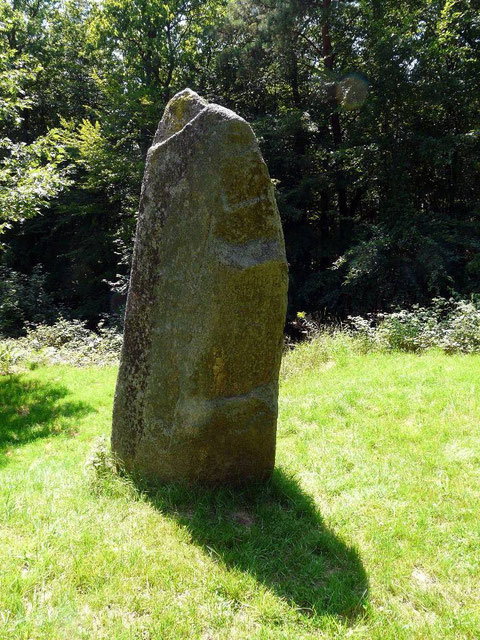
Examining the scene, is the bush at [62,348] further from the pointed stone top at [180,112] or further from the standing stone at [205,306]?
the pointed stone top at [180,112]

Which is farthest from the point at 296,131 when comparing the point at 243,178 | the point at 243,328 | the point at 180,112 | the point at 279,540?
A: the point at 279,540

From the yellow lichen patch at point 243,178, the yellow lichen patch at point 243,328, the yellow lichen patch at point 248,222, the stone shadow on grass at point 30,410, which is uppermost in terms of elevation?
the yellow lichen patch at point 243,178

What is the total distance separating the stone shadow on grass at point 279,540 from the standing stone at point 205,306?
0.56 ft

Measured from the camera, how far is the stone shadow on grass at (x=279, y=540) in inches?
101

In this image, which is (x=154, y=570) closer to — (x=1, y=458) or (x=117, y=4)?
(x=1, y=458)

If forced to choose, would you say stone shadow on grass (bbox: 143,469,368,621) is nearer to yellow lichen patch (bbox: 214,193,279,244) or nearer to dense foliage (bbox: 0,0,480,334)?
yellow lichen patch (bbox: 214,193,279,244)

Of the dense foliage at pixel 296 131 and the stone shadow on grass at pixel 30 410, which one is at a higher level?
the dense foliage at pixel 296 131

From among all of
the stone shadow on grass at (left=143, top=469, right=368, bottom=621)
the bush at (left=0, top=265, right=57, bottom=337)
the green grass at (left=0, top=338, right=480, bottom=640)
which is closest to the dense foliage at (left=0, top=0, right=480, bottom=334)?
the bush at (left=0, top=265, right=57, bottom=337)

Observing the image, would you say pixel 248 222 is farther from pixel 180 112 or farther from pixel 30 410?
pixel 30 410

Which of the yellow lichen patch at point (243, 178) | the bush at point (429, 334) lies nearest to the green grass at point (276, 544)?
the yellow lichen patch at point (243, 178)

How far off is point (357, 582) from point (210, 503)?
1.15 m

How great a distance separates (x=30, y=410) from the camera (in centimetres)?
641

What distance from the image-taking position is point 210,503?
337 cm

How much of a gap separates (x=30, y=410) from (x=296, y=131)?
1178 centimetres
